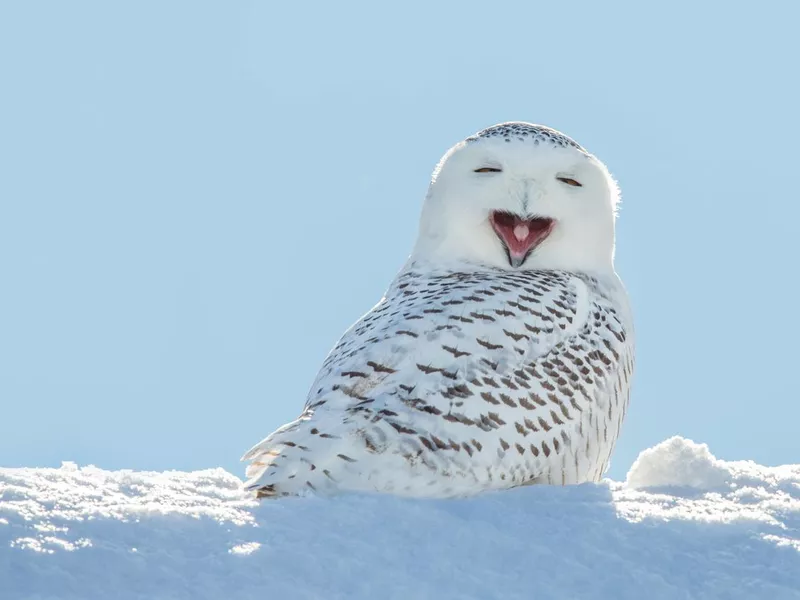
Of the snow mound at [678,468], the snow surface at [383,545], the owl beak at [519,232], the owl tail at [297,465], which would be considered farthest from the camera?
the owl beak at [519,232]

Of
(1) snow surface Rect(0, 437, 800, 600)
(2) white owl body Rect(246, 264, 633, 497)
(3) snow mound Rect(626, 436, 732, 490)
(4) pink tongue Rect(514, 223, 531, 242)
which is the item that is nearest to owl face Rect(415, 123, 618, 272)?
(4) pink tongue Rect(514, 223, 531, 242)

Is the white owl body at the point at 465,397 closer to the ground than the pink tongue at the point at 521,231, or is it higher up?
closer to the ground

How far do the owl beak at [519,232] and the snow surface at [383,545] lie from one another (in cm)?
116

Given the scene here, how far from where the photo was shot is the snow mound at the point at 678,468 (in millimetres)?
3674

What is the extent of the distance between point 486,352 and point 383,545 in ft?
3.20

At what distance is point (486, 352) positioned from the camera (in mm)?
3578

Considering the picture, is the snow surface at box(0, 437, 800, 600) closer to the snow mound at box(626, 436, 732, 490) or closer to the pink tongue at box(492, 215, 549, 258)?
the snow mound at box(626, 436, 732, 490)

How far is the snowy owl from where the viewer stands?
10.9 feet

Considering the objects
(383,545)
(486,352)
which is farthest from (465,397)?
(383,545)

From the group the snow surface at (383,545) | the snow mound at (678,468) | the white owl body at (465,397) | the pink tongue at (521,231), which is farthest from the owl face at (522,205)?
the snow surface at (383,545)

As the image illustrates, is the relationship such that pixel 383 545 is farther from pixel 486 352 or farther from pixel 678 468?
pixel 678 468

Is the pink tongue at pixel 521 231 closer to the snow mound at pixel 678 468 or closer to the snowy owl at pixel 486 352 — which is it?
the snowy owl at pixel 486 352

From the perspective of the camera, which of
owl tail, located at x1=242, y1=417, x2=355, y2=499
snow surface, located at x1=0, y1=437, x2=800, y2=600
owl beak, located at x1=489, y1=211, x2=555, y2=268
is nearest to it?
snow surface, located at x1=0, y1=437, x2=800, y2=600

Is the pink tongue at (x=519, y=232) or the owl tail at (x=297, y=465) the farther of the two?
the pink tongue at (x=519, y=232)
